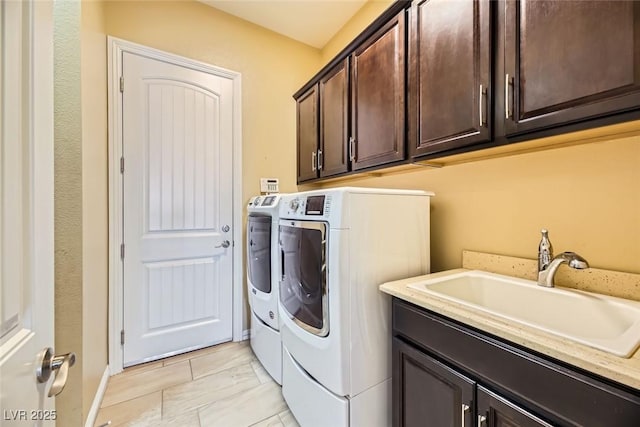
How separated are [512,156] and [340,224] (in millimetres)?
934

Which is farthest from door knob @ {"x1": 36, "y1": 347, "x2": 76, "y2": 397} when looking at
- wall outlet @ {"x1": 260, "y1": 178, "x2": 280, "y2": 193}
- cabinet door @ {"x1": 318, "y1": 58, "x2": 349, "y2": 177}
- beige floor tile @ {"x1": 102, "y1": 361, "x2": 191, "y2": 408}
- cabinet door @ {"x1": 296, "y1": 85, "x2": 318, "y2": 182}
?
wall outlet @ {"x1": 260, "y1": 178, "x2": 280, "y2": 193}

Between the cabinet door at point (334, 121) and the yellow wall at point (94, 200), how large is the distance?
145 cm

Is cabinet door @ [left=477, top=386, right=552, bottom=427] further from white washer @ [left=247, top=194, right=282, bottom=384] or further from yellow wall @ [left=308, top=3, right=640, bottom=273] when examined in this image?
white washer @ [left=247, top=194, right=282, bottom=384]

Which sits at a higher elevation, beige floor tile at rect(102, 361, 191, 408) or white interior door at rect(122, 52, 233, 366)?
white interior door at rect(122, 52, 233, 366)

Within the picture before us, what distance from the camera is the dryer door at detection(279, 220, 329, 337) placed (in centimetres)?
124

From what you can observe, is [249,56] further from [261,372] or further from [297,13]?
[261,372]

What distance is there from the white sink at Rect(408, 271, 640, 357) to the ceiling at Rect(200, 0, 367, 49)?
2.37m

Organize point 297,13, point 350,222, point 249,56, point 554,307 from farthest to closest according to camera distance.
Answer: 1. point 249,56
2. point 297,13
3. point 350,222
4. point 554,307

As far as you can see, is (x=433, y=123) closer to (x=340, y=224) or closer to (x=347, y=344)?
(x=340, y=224)

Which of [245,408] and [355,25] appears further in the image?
[355,25]

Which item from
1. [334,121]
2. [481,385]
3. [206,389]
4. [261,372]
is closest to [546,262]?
[481,385]

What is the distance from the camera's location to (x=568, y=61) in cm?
85

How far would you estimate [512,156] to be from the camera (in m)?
1.30

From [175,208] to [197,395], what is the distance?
1.37 m
